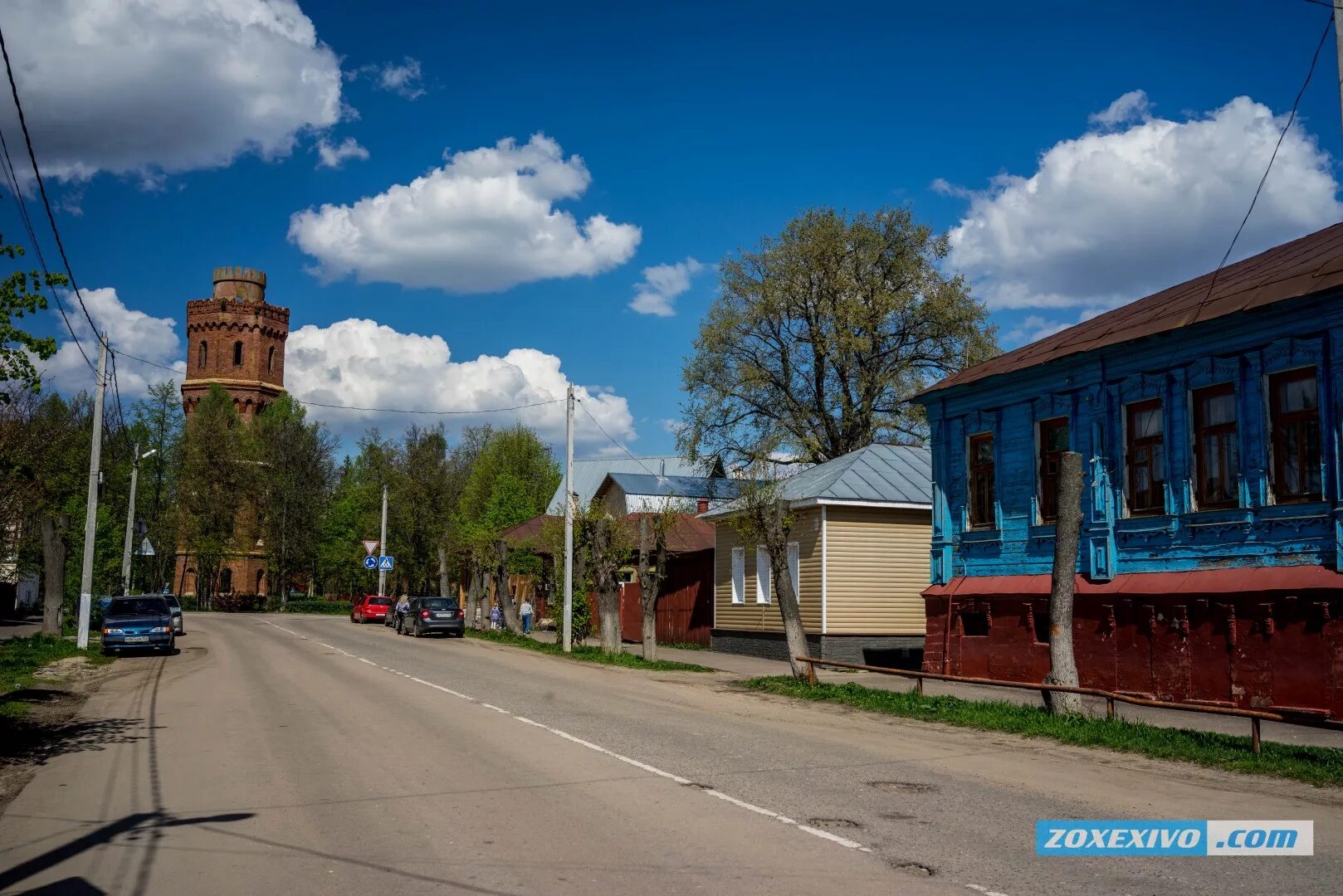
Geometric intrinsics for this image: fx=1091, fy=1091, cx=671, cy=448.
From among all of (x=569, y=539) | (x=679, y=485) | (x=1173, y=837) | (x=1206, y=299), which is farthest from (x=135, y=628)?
(x=1173, y=837)

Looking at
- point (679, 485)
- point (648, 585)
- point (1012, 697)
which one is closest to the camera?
point (1012, 697)

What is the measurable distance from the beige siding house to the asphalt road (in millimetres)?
11842

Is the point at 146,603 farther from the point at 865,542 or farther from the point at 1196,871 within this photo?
the point at 1196,871

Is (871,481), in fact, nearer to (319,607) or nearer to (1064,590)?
(1064,590)

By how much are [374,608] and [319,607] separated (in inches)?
930

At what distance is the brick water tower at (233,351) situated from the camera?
92.1m

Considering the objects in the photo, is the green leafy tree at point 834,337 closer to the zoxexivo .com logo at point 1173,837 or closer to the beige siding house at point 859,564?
the beige siding house at point 859,564

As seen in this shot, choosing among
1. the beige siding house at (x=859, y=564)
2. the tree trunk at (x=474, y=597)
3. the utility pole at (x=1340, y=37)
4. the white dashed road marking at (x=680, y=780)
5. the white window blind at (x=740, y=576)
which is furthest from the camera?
the tree trunk at (x=474, y=597)

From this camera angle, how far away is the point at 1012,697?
809 inches

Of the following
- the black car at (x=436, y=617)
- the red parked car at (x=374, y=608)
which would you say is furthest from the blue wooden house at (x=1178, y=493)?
the red parked car at (x=374, y=608)

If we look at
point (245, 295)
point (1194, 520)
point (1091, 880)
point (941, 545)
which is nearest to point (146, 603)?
point (941, 545)

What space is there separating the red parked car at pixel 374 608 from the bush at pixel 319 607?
19.7 meters

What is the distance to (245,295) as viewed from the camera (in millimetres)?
95938

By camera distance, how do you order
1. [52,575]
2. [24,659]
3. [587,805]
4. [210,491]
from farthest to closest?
[210,491] < [52,575] < [24,659] < [587,805]
